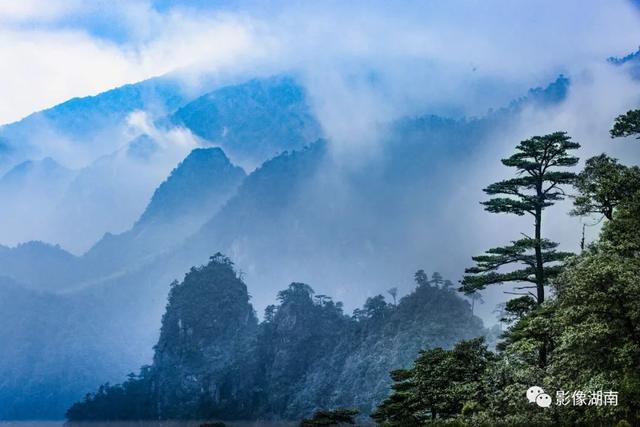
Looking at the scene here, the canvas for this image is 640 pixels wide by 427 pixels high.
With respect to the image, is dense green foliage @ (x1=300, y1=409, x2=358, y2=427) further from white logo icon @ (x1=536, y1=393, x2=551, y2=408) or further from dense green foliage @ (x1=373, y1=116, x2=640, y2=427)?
white logo icon @ (x1=536, y1=393, x2=551, y2=408)

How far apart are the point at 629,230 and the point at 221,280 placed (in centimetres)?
12261

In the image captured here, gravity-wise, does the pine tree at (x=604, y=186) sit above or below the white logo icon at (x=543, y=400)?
above

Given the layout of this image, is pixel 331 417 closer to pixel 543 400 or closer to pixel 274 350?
pixel 543 400

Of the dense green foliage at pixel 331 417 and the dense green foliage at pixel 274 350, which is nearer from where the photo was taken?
the dense green foliage at pixel 331 417

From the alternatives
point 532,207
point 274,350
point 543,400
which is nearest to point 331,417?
point 532,207

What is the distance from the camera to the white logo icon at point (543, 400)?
1723cm

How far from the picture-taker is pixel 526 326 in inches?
822

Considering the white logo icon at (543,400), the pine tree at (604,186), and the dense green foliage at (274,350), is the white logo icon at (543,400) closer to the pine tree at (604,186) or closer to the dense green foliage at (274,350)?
the pine tree at (604,186)

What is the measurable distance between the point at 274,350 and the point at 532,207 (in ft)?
316

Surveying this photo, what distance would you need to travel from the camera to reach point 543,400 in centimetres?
1739

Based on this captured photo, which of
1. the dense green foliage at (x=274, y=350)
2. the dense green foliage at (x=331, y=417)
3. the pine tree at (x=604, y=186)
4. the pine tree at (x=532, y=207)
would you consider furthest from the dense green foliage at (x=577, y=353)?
the dense green foliage at (x=274, y=350)

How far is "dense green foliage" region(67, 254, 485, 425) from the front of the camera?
97.6 metres

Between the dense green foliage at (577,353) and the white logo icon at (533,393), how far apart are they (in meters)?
0.19

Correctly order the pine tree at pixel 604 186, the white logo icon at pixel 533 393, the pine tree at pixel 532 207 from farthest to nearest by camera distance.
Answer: the pine tree at pixel 532 207, the pine tree at pixel 604 186, the white logo icon at pixel 533 393
